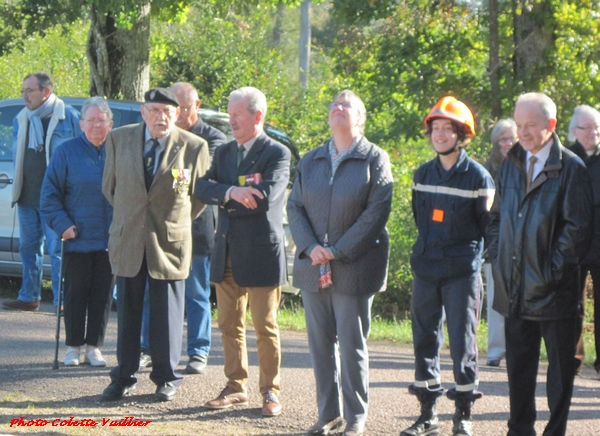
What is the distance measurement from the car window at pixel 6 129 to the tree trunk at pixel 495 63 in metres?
6.20

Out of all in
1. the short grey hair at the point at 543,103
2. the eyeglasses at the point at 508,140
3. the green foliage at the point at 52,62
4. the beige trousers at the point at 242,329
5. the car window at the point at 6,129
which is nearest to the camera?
the short grey hair at the point at 543,103

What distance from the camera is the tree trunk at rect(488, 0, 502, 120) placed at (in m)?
13.3

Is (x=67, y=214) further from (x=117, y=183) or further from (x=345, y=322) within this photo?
(x=345, y=322)

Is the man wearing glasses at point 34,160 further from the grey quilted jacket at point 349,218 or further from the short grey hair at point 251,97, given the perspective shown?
the grey quilted jacket at point 349,218

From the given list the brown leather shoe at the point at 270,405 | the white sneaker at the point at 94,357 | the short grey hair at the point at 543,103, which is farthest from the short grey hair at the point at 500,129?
the white sneaker at the point at 94,357

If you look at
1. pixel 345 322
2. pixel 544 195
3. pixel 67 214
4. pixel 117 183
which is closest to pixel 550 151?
pixel 544 195

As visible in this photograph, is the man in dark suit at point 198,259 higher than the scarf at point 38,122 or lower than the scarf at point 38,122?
lower

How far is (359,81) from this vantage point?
48.5 feet

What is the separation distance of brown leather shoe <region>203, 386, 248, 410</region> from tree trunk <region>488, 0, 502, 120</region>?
770 centimetres

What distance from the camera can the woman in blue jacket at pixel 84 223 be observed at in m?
7.76

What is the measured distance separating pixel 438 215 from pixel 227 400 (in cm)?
194

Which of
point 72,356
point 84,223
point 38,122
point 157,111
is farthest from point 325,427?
point 38,122

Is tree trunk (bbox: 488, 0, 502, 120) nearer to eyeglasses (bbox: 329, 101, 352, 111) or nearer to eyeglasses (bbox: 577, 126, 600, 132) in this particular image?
eyeglasses (bbox: 577, 126, 600, 132)

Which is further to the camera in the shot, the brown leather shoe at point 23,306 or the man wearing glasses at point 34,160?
the brown leather shoe at point 23,306
